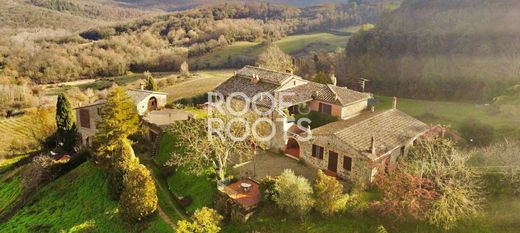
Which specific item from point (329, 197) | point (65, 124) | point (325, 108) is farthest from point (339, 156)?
point (65, 124)

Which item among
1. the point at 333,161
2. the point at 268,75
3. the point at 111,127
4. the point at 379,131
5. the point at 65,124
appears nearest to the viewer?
the point at 333,161

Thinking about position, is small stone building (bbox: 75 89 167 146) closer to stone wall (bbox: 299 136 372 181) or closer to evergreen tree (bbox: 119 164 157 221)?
evergreen tree (bbox: 119 164 157 221)

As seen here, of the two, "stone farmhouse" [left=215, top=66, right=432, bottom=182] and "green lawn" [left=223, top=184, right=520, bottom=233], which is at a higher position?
"stone farmhouse" [left=215, top=66, right=432, bottom=182]

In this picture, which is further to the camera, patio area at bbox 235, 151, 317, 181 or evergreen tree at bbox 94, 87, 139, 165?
evergreen tree at bbox 94, 87, 139, 165

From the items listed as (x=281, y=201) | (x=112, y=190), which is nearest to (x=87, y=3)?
(x=112, y=190)

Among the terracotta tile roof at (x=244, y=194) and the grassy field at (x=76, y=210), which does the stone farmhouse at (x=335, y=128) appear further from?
the grassy field at (x=76, y=210)

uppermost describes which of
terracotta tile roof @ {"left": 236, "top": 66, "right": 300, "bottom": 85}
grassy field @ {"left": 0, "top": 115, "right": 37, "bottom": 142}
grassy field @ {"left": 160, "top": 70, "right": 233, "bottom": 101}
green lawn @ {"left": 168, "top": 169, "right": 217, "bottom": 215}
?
terracotta tile roof @ {"left": 236, "top": 66, "right": 300, "bottom": 85}

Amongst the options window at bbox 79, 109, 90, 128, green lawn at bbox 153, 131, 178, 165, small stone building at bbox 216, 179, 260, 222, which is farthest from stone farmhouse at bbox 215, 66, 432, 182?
window at bbox 79, 109, 90, 128

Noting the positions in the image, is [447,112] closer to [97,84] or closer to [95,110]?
[95,110]
